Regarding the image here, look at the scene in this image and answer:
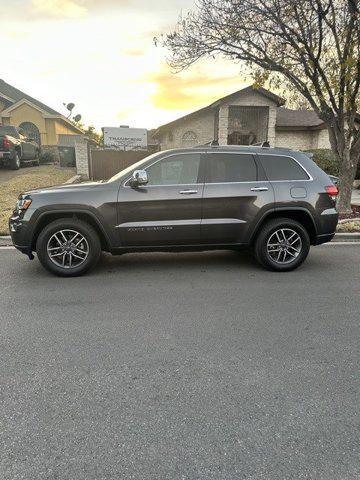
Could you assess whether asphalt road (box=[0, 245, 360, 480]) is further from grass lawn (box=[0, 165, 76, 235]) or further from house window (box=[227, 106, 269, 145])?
house window (box=[227, 106, 269, 145])

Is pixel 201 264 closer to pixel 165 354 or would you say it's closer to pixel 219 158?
pixel 219 158

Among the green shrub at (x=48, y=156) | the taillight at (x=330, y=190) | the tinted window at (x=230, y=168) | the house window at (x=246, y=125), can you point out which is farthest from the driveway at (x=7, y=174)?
the house window at (x=246, y=125)

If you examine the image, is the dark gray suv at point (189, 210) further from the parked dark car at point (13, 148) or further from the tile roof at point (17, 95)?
the tile roof at point (17, 95)

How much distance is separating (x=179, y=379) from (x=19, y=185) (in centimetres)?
1206

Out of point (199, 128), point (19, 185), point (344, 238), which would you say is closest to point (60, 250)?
point (344, 238)

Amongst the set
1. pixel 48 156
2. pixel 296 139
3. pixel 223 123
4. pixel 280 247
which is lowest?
pixel 280 247

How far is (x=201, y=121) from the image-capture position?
76.1 ft

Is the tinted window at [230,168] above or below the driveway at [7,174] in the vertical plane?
above

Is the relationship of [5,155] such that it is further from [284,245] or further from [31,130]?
[284,245]

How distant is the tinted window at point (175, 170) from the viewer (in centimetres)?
516

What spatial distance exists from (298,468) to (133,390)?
120 cm

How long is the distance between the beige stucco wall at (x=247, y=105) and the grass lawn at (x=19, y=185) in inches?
375

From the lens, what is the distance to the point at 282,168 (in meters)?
5.39

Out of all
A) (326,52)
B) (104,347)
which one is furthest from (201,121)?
(104,347)
